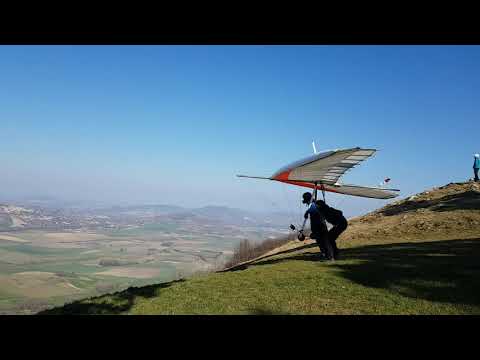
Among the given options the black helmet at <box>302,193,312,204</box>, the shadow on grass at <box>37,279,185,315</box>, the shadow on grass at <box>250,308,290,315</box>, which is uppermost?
the black helmet at <box>302,193,312,204</box>

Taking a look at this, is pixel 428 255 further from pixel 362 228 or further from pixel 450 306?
pixel 362 228

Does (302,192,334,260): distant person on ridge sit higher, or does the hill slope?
(302,192,334,260): distant person on ridge

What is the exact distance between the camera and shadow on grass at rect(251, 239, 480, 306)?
323 inches

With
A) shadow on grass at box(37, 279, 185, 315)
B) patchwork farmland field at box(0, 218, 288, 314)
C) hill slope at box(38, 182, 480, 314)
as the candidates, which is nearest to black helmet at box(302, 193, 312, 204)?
hill slope at box(38, 182, 480, 314)

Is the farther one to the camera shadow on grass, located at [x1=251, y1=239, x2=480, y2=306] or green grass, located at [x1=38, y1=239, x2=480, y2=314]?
shadow on grass, located at [x1=251, y1=239, x2=480, y2=306]

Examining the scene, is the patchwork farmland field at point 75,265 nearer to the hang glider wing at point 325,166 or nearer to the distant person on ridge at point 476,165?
the hang glider wing at point 325,166

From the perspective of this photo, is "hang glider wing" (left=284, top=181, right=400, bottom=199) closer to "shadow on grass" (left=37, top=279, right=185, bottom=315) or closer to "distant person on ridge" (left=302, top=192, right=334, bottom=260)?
"distant person on ridge" (left=302, top=192, right=334, bottom=260)

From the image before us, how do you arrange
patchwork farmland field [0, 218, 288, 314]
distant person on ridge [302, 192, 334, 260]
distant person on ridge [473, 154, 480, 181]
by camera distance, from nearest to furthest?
distant person on ridge [302, 192, 334, 260] < distant person on ridge [473, 154, 480, 181] < patchwork farmland field [0, 218, 288, 314]

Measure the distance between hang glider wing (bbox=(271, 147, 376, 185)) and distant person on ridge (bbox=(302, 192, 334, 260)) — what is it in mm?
968

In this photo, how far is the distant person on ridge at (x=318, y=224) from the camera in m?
12.2

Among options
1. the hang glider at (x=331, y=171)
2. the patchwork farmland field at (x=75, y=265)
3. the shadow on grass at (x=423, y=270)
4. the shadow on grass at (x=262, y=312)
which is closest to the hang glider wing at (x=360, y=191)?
the hang glider at (x=331, y=171)

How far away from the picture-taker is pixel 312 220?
12289mm
